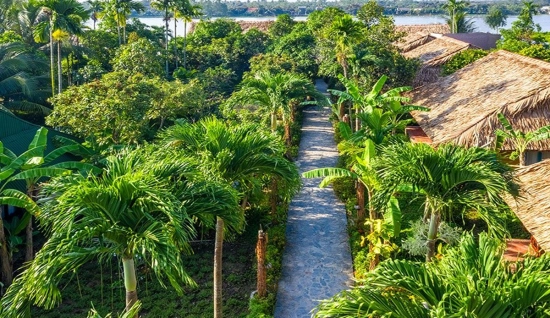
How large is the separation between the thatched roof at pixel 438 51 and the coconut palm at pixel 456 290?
2062 centimetres

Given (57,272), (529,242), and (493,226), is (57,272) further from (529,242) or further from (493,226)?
(529,242)

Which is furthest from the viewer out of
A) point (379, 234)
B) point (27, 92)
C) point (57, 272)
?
point (27, 92)

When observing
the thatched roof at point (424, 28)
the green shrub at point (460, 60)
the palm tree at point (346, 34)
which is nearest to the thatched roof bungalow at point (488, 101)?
the green shrub at point (460, 60)

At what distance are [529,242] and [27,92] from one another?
19.7m

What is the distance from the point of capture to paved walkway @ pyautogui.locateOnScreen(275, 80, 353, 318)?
1118 centimetres

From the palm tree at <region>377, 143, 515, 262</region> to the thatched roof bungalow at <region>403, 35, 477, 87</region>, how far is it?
1518 cm

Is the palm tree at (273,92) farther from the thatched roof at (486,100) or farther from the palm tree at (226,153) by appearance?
the palm tree at (226,153)

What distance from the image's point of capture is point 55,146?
50.1 feet

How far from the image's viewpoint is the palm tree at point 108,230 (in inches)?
226

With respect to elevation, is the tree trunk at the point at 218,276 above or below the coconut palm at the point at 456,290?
below

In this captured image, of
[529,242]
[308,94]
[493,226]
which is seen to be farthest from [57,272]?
[308,94]

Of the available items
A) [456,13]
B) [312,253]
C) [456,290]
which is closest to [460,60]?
[312,253]

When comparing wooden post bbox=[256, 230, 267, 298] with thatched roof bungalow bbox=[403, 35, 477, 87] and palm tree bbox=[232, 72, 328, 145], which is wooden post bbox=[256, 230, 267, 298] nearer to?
palm tree bbox=[232, 72, 328, 145]

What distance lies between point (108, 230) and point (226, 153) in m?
3.00
